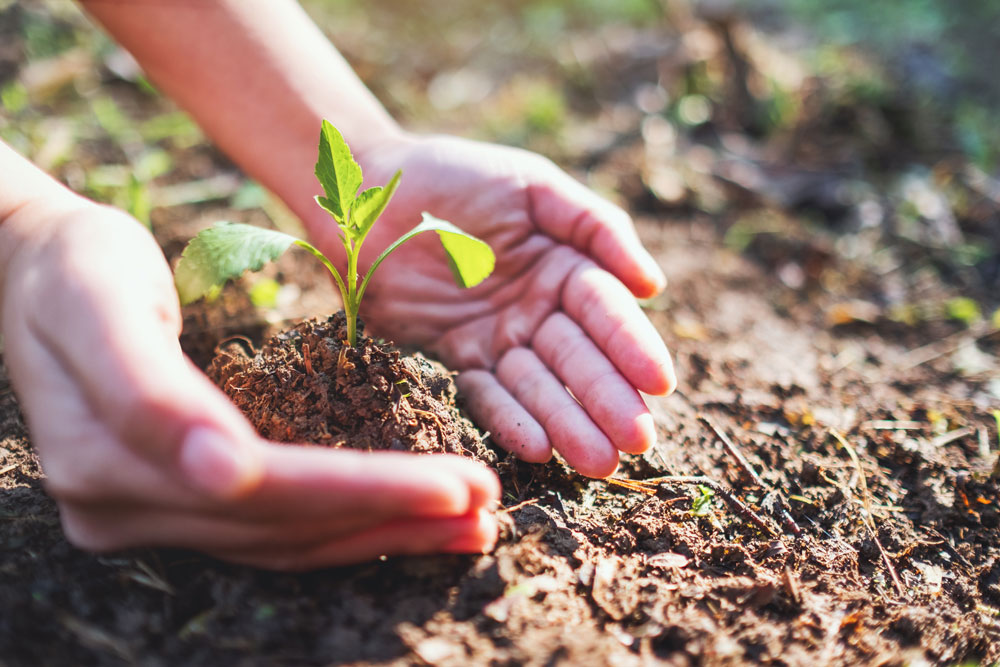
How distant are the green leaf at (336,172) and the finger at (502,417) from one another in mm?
628

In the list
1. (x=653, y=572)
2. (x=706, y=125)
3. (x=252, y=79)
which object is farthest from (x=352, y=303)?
(x=706, y=125)

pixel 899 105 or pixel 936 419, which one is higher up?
pixel 899 105

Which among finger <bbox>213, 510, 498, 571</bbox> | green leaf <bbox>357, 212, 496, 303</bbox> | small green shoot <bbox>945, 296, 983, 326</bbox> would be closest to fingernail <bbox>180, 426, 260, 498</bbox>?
finger <bbox>213, 510, 498, 571</bbox>

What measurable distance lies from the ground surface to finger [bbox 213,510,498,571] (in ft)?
0.20

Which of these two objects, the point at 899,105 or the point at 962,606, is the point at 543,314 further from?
the point at 899,105

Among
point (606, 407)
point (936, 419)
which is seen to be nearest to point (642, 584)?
point (606, 407)

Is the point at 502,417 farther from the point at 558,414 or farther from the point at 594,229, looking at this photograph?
the point at 594,229

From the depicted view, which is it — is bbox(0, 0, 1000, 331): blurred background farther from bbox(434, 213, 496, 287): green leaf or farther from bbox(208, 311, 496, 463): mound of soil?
bbox(434, 213, 496, 287): green leaf

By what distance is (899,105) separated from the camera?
164 inches

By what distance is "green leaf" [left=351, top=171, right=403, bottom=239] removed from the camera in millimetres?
1602

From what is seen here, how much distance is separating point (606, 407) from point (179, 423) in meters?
1.03

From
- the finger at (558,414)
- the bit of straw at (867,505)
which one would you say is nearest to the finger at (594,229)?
the finger at (558,414)

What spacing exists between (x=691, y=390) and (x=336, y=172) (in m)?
1.40

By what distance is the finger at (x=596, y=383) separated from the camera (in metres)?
1.71
